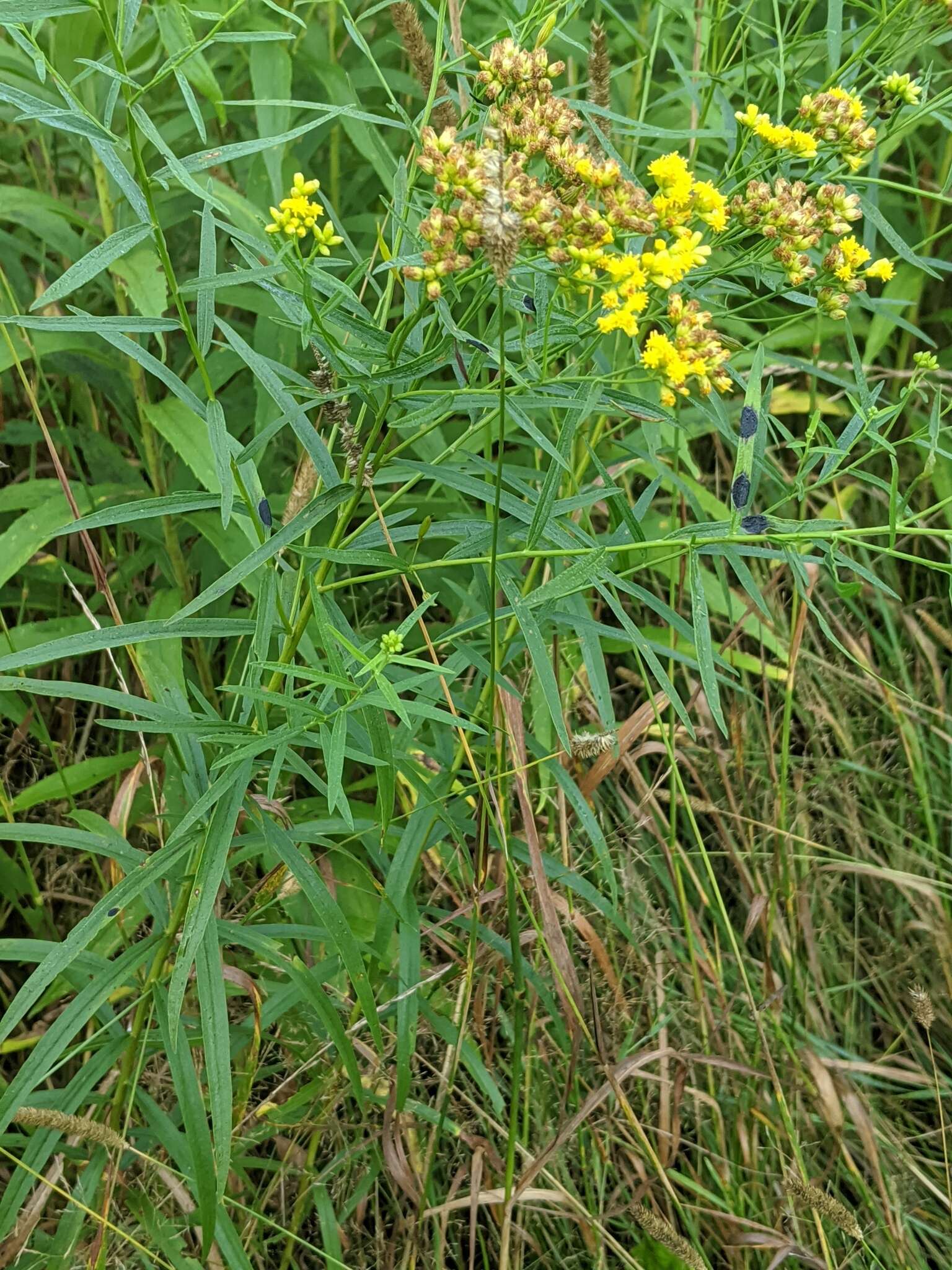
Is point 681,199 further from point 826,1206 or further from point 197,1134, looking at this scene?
point 826,1206

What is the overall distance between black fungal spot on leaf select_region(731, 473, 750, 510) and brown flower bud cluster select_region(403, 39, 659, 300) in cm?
30

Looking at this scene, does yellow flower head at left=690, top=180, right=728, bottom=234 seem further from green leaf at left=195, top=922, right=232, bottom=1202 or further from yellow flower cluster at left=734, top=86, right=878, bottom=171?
green leaf at left=195, top=922, right=232, bottom=1202

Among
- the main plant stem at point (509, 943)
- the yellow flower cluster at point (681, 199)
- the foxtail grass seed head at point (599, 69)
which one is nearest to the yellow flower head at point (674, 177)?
the yellow flower cluster at point (681, 199)

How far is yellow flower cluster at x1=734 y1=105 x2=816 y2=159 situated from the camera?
4.81ft

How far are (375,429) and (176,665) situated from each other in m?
0.85

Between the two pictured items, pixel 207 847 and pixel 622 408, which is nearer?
pixel 207 847

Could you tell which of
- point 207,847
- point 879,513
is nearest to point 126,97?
point 207,847

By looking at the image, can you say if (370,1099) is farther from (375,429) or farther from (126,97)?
(126,97)

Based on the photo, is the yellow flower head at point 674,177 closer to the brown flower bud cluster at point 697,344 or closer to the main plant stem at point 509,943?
the brown flower bud cluster at point 697,344

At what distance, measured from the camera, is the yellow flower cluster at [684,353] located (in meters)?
1.31

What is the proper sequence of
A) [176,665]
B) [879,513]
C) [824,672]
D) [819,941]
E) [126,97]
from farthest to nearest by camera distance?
[879,513]
[824,672]
[819,941]
[176,665]
[126,97]

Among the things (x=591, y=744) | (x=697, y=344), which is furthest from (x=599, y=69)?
(x=591, y=744)

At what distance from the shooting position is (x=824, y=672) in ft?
9.34

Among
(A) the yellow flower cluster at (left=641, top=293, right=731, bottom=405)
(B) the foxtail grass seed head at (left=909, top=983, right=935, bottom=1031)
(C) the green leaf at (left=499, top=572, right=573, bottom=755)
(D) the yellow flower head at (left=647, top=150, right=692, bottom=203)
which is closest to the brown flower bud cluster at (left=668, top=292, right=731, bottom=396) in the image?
(A) the yellow flower cluster at (left=641, top=293, right=731, bottom=405)
